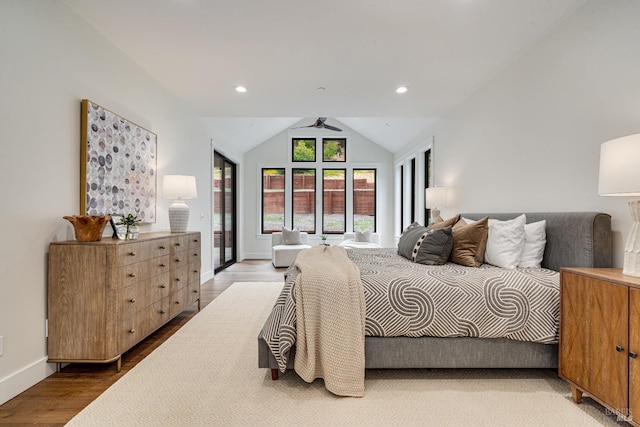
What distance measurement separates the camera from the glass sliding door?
5.83 metres

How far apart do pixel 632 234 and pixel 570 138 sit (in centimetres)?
103

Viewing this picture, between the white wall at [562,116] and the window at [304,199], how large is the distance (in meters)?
4.61

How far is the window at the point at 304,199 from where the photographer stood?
789 centimetres

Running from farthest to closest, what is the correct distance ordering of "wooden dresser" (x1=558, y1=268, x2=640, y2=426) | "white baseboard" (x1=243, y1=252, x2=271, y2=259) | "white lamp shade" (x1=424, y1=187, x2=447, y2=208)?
"white baseboard" (x1=243, y1=252, x2=271, y2=259), "white lamp shade" (x1=424, y1=187, x2=447, y2=208), "wooden dresser" (x1=558, y1=268, x2=640, y2=426)

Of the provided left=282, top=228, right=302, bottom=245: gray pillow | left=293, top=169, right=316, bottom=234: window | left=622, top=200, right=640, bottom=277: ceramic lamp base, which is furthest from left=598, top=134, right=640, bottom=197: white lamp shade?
left=293, top=169, right=316, bottom=234: window

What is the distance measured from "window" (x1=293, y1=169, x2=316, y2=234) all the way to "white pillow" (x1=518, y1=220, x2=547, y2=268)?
5.69 meters

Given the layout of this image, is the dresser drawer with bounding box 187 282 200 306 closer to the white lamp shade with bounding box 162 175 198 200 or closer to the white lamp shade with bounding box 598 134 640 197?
the white lamp shade with bounding box 162 175 198 200

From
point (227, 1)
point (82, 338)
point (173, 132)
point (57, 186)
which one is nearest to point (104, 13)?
point (227, 1)

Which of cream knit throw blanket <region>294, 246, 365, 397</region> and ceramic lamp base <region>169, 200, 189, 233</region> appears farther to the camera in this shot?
ceramic lamp base <region>169, 200, 189, 233</region>

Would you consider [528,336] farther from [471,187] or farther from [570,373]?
[471,187]

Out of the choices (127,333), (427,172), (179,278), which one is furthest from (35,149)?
(427,172)

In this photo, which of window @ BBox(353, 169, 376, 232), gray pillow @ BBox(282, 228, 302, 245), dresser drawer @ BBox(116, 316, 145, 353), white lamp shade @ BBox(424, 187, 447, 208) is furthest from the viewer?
window @ BBox(353, 169, 376, 232)

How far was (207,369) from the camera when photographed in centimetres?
212

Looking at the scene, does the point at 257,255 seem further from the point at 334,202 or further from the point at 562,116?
the point at 562,116
